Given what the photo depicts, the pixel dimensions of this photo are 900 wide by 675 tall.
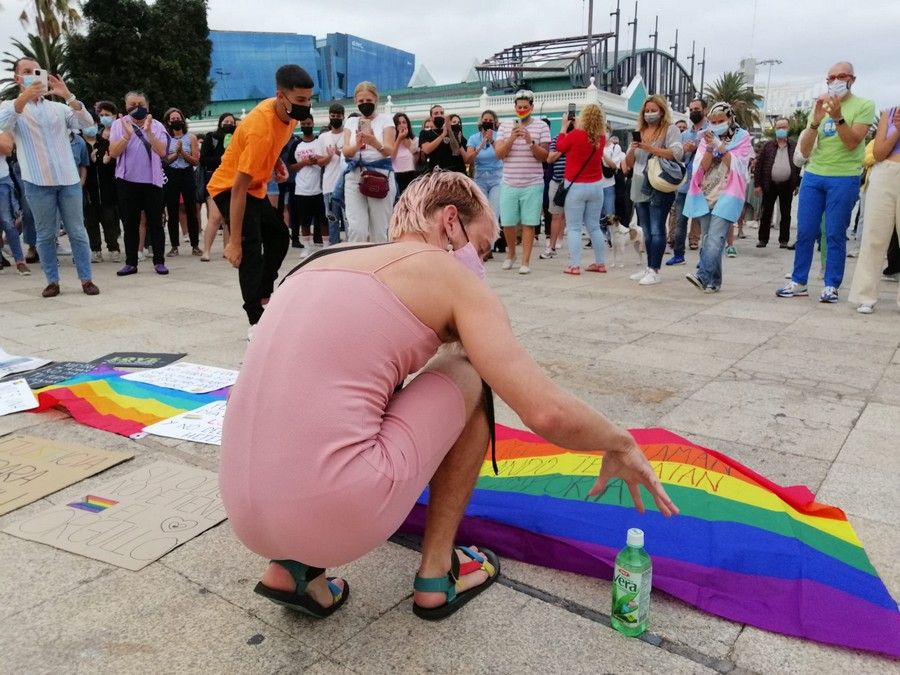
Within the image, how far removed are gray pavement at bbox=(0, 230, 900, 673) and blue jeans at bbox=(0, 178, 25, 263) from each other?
7.67ft

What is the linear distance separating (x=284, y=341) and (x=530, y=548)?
1029 mm

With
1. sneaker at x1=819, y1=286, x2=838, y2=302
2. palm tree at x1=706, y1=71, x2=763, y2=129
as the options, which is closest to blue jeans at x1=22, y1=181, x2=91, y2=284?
sneaker at x1=819, y1=286, x2=838, y2=302

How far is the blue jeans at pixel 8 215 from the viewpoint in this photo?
7.78 metres

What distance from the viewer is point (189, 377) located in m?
3.84

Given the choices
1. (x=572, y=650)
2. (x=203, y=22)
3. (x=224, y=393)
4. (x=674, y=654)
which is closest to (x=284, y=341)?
(x=572, y=650)

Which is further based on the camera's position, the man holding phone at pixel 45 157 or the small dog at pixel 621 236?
the small dog at pixel 621 236

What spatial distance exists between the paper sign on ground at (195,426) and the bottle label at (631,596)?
1811mm

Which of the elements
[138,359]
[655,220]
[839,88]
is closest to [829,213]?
[839,88]

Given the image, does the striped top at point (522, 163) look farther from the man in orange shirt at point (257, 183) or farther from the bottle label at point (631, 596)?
the bottle label at point (631, 596)

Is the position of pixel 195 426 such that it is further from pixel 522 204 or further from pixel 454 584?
pixel 522 204

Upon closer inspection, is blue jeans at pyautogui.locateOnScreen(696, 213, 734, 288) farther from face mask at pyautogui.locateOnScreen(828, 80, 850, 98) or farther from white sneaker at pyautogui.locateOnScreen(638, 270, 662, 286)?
face mask at pyautogui.locateOnScreen(828, 80, 850, 98)

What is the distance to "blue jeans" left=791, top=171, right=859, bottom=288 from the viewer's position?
19.1 ft

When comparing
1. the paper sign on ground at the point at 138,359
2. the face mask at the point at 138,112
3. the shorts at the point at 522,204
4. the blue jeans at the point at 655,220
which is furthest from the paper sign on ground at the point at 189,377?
the blue jeans at the point at 655,220

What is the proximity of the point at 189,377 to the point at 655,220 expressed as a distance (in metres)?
5.04
